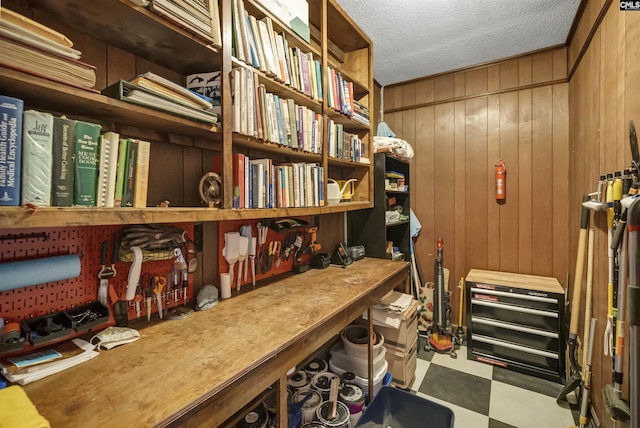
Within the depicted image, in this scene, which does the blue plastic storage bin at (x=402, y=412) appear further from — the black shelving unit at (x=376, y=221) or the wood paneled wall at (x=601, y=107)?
the black shelving unit at (x=376, y=221)

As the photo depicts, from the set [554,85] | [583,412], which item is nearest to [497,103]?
[554,85]

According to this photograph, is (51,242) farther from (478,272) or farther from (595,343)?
(478,272)

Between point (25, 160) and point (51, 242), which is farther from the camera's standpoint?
point (51, 242)

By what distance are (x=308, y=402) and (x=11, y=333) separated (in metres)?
1.30

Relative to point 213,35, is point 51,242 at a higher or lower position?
lower

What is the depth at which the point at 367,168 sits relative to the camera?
2232 millimetres

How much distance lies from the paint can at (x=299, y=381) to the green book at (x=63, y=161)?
1455mm

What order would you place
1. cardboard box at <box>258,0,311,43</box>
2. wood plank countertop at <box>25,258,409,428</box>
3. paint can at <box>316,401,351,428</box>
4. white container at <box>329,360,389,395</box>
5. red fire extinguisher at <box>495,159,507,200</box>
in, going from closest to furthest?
wood plank countertop at <box>25,258,409,428</box> → cardboard box at <box>258,0,311,43</box> → paint can at <box>316,401,351,428</box> → white container at <box>329,360,389,395</box> → red fire extinguisher at <box>495,159,507,200</box>

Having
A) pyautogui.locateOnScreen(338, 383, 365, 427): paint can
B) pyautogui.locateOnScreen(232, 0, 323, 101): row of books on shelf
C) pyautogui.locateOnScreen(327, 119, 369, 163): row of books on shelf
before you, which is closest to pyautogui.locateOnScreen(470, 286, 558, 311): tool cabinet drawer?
pyautogui.locateOnScreen(338, 383, 365, 427): paint can

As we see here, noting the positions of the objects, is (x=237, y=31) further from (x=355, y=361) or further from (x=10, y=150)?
(x=355, y=361)

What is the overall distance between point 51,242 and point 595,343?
274 centimetres

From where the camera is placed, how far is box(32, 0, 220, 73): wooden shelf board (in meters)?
0.84

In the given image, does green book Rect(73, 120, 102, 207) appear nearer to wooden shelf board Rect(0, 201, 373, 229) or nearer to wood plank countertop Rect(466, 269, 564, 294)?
wooden shelf board Rect(0, 201, 373, 229)

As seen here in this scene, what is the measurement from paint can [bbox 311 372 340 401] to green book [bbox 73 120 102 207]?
4.93ft
